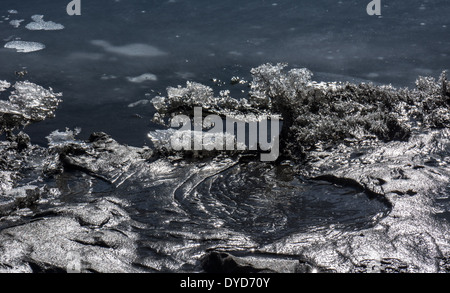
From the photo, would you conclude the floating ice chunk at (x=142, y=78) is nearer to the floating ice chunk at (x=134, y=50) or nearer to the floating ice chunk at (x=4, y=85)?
the floating ice chunk at (x=134, y=50)

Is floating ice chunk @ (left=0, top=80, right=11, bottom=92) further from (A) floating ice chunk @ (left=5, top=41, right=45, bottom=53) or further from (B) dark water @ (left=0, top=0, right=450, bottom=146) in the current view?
(A) floating ice chunk @ (left=5, top=41, right=45, bottom=53)

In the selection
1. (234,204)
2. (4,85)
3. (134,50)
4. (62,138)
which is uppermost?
(134,50)

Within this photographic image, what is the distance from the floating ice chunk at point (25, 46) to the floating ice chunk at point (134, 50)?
1.77 ft

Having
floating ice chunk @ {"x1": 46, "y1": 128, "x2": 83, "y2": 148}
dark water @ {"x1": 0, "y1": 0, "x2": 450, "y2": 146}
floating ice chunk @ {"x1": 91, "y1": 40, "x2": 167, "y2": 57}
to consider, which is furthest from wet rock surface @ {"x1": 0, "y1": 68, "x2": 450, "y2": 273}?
floating ice chunk @ {"x1": 91, "y1": 40, "x2": 167, "y2": 57}

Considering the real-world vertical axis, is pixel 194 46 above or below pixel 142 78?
above

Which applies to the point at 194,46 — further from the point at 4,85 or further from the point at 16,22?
the point at 16,22

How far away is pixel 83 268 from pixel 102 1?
4875 millimetres

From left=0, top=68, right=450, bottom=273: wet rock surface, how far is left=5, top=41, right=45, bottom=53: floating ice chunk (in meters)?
1.43

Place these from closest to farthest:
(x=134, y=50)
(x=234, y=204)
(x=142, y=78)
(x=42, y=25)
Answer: (x=234, y=204) → (x=142, y=78) → (x=134, y=50) → (x=42, y=25)

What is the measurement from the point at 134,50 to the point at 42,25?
132cm

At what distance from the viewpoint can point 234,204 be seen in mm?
3137
